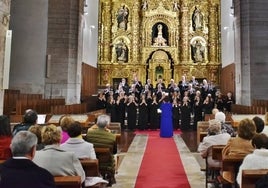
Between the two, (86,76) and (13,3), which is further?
(86,76)

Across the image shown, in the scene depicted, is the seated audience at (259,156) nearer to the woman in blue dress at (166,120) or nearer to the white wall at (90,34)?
the woman in blue dress at (166,120)

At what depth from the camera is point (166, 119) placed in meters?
10.8

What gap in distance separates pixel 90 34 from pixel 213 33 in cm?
803

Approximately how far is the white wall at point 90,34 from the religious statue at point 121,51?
1.45 m

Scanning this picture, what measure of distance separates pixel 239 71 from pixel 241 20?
217 cm

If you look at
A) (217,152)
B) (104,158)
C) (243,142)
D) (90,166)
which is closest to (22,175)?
(90,166)

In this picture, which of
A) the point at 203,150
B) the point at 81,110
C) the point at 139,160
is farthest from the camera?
the point at 81,110

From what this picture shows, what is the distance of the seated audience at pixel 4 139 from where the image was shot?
3867mm

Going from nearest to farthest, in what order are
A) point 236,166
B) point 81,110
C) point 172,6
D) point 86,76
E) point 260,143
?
1. point 260,143
2. point 236,166
3. point 81,110
4. point 86,76
5. point 172,6

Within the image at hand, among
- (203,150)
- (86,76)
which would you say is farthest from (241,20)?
(203,150)

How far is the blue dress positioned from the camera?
1064 centimetres

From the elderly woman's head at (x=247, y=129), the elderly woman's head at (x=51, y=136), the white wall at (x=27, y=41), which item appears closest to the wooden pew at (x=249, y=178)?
the elderly woman's head at (x=247, y=129)

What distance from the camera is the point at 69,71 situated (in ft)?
43.3

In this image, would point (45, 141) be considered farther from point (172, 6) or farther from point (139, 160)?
point (172, 6)
